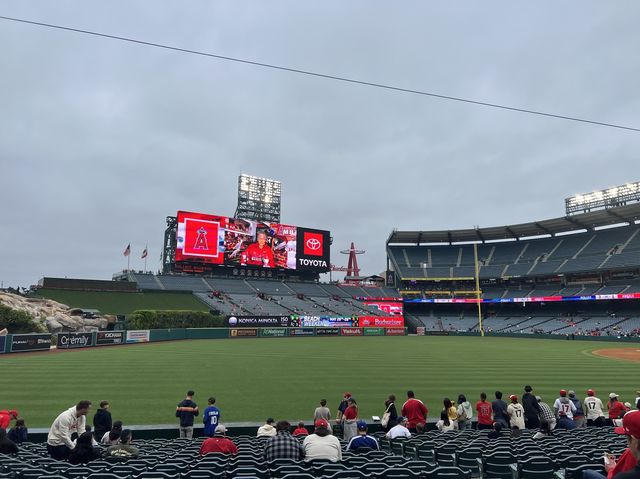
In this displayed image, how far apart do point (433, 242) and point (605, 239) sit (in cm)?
3271

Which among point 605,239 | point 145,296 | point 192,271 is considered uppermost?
point 605,239

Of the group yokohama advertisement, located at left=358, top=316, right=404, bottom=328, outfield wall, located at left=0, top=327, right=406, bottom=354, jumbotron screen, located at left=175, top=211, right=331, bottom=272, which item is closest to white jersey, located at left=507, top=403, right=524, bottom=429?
outfield wall, located at left=0, top=327, right=406, bottom=354

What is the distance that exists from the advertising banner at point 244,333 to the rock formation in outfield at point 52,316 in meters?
14.6

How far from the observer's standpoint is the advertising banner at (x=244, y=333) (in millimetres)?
53694

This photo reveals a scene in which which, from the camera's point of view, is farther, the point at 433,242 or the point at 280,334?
the point at 433,242

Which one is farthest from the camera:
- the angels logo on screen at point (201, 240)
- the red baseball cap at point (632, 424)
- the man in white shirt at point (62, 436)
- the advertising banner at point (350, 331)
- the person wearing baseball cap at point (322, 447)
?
the angels logo on screen at point (201, 240)

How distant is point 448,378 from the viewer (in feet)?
69.4

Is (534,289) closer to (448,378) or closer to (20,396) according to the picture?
(448,378)

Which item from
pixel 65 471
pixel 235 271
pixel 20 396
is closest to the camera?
pixel 65 471

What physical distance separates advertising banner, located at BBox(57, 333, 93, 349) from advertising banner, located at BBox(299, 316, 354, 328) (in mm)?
28930

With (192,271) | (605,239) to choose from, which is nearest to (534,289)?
(605,239)

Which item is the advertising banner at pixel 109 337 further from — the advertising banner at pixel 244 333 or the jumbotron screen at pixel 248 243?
the jumbotron screen at pixel 248 243

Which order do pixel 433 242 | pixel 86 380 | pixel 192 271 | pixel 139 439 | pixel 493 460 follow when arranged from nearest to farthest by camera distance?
pixel 493 460 → pixel 139 439 → pixel 86 380 → pixel 192 271 → pixel 433 242

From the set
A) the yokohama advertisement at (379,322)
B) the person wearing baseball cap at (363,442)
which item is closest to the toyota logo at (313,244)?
the yokohama advertisement at (379,322)
